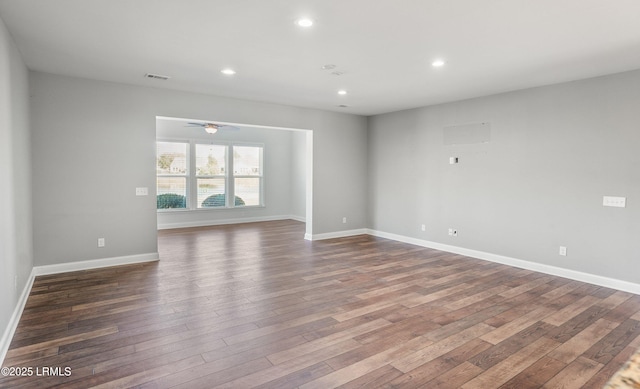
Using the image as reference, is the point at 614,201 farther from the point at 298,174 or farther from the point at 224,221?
the point at 224,221

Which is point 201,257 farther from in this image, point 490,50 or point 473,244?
point 490,50

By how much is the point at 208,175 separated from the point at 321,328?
6861 mm

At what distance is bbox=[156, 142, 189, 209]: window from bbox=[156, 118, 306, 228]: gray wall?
0.23 m

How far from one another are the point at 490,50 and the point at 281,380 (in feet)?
11.5

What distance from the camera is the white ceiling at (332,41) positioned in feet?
8.77

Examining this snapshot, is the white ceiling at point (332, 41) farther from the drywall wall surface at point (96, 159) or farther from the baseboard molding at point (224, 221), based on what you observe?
the baseboard molding at point (224, 221)

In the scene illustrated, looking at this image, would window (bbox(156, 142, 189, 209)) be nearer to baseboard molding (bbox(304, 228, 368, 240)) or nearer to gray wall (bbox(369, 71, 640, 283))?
baseboard molding (bbox(304, 228, 368, 240))

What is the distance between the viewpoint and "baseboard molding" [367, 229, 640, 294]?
424cm

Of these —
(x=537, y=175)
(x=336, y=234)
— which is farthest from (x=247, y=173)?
(x=537, y=175)

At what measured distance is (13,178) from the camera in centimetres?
325

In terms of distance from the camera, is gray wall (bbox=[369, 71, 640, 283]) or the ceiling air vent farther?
the ceiling air vent

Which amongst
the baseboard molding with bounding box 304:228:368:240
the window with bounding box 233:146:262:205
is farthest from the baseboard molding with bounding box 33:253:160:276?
the window with bounding box 233:146:262:205

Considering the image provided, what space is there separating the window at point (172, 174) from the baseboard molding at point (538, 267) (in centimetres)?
542

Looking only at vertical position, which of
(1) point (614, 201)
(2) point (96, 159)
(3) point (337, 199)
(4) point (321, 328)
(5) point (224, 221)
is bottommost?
(4) point (321, 328)
